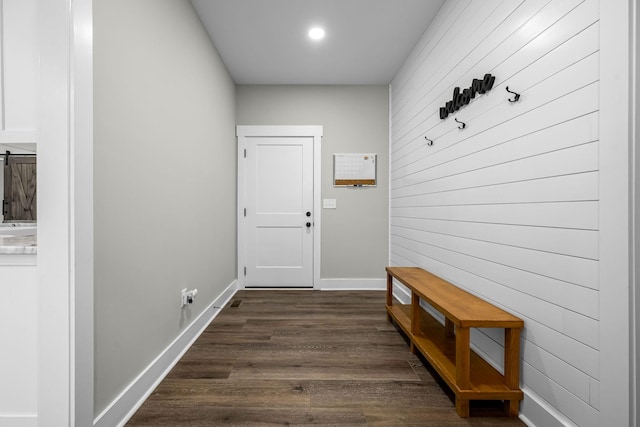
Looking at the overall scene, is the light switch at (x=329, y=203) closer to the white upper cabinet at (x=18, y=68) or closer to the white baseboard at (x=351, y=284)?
the white baseboard at (x=351, y=284)

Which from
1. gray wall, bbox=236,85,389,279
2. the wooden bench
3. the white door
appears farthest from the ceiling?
the wooden bench

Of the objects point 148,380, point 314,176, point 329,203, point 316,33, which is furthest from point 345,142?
point 148,380

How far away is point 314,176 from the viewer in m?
3.73

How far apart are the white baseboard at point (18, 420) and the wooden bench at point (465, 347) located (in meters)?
1.85

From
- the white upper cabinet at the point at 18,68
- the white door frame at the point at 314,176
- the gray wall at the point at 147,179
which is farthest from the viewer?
the white door frame at the point at 314,176

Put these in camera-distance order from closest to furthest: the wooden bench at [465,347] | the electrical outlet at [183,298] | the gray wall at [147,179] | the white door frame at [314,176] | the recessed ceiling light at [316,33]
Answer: the gray wall at [147,179] → the wooden bench at [465,347] → the electrical outlet at [183,298] → the recessed ceiling light at [316,33] → the white door frame at [314,176]

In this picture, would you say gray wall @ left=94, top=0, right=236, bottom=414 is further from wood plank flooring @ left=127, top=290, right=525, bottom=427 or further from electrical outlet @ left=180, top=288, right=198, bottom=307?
wood plank flooring @ left=127, top=290, right=525, bottom=427

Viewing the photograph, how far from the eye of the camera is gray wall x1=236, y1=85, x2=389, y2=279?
12.2ft

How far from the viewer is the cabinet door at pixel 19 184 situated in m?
1.71

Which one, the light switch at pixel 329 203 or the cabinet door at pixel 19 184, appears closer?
the cabinet door at pixel 19 184

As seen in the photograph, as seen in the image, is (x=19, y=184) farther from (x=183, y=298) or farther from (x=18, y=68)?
(x=183, y=298)

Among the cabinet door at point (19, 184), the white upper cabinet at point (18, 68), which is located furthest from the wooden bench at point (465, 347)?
the cabinet door at point (19, 184)

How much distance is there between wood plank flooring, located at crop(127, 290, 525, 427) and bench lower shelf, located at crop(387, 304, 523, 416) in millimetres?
121

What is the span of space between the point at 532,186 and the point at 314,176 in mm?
2625
